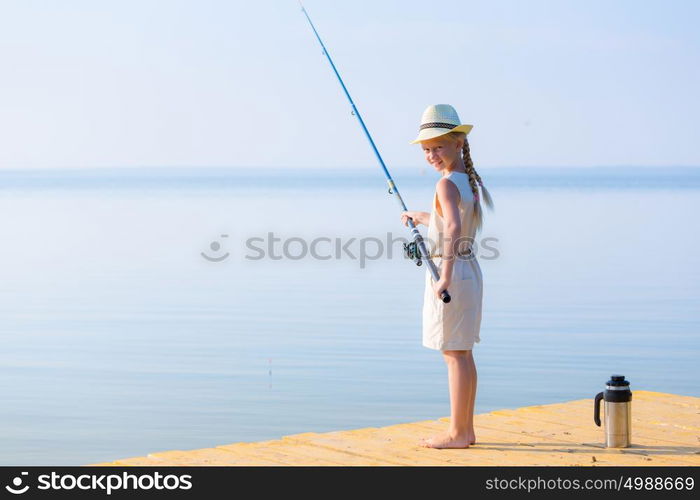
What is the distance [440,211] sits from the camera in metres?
5.62

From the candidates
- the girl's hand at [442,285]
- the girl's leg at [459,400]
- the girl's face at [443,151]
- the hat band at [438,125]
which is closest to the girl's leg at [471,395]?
the girl's leg at [459,400]

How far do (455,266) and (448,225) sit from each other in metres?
0.19

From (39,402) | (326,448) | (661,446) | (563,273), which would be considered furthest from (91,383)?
(563,273)

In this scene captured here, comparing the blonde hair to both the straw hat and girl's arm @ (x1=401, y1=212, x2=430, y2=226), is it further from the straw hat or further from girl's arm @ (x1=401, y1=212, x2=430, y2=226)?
girl's arm @ (x1=401, y1=212, x2=430, y2=226)

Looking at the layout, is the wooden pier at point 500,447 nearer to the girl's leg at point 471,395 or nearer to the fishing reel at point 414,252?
the girl's leg at point 471,395

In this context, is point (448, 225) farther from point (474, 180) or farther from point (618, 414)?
point (618, 414)

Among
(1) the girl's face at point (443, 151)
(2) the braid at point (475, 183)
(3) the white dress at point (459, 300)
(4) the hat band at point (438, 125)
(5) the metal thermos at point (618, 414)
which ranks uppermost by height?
(4) the hat band at point (438, 125)

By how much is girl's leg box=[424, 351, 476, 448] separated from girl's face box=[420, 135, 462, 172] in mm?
756

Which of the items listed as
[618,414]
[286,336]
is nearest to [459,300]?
[618,414]

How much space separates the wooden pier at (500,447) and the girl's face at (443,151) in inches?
45.3

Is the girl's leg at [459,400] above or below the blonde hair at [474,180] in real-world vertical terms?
below

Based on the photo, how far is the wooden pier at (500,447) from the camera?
548cm

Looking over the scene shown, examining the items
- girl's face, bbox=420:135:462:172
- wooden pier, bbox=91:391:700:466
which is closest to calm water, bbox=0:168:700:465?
wooden pier, bbox=91:391:700:466

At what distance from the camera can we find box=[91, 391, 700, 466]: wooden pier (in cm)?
548
